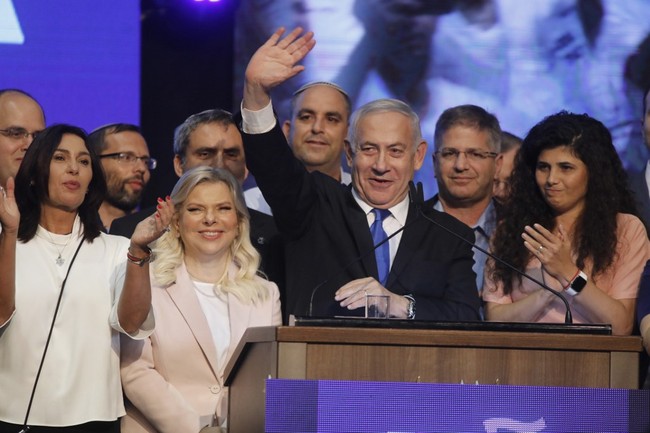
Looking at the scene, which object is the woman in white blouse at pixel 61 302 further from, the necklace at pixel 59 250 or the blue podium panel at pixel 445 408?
the blue podium panel at pixel 445 408

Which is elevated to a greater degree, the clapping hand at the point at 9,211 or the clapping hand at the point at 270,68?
the clapping hand at the point at 270,68

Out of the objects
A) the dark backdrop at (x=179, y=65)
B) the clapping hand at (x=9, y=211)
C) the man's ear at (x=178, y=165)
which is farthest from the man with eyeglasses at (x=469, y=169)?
the clapping hand at (x=9, y=211)

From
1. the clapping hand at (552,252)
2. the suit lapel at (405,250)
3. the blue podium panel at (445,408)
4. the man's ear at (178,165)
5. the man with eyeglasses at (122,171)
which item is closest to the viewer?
the blue podium panel at (445,408)

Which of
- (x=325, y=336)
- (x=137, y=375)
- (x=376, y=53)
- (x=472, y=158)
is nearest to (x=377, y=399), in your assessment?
(x=325, y=336)

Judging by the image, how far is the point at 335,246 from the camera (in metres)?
3.74

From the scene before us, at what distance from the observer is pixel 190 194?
12.4 ft

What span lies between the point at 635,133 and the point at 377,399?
11.6 ft

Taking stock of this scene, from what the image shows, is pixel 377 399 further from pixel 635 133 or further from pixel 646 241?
pixel 635 133

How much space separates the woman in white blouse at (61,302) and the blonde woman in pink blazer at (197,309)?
0.11m

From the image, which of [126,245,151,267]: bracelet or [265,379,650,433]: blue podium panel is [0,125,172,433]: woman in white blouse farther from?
[265,379,650,433]: blue podium panel

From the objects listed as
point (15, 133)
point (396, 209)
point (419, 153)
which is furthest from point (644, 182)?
point (15, 133)

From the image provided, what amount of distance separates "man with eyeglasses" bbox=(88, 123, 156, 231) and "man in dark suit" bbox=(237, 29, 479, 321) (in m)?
1.11

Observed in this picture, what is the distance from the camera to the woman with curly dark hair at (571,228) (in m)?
3.61

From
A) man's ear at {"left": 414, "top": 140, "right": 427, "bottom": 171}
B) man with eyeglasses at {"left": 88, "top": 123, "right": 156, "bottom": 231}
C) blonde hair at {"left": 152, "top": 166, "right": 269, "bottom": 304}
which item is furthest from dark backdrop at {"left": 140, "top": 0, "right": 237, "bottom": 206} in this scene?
man's ear at {"left": 414, "top": 140, "right": 427, "bottom": 171}
